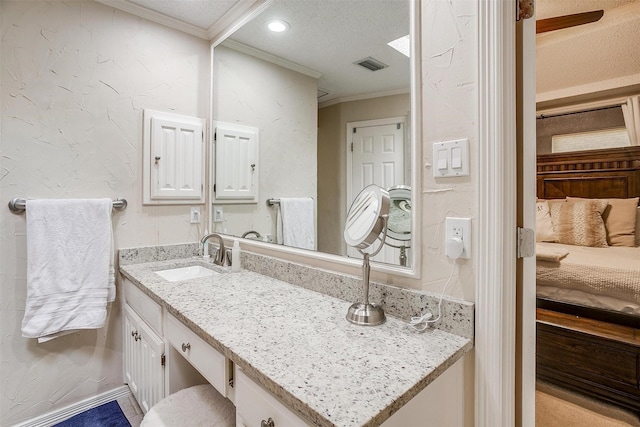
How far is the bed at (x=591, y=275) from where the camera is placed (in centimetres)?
187

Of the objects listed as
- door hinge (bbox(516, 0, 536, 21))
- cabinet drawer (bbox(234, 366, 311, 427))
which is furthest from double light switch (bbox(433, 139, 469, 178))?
cabinet drawer (bbox(234, 366, 311, 427))

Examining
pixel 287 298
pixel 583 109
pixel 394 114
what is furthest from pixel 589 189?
pixel 287 298

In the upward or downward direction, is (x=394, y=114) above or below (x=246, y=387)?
above

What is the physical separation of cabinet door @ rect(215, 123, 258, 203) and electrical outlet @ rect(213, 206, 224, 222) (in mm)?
65

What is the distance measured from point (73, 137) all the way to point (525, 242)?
2.26m

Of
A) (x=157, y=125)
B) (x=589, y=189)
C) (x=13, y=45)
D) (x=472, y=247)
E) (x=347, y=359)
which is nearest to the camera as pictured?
(x=347, y=359)

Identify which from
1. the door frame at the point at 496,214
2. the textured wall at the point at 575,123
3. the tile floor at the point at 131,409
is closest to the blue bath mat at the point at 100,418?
the tile floor at the point at 131,409

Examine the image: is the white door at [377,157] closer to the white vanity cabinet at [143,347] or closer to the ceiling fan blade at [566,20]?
the white vanity cabinet at [143,347]

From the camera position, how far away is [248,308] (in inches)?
47.7

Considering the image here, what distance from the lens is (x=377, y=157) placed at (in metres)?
1.29

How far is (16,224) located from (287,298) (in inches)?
59.4

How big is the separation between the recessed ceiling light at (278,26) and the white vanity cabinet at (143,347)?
1588 millimetres

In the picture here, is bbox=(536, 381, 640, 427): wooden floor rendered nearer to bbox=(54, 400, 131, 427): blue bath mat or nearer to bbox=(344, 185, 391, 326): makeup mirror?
bbox=(344, 185, 391, 326): makeup mirror

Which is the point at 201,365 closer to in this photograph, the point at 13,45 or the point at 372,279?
the point at 372,279
